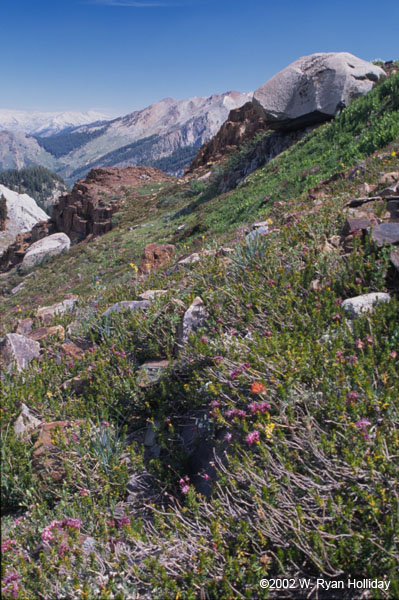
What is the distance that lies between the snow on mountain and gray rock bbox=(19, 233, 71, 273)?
2000 inches

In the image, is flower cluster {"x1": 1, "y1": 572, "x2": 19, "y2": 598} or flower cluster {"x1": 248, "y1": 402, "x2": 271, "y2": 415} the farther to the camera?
flower cluster {"x1": 248, "y1": 402, "x2": 271, "y2": 415}

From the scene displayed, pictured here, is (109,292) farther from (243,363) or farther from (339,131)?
(339,131)

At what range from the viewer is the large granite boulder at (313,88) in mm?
17078

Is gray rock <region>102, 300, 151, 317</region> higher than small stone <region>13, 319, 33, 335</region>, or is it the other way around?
gray rock <region>102, 300, 151, 317</region>

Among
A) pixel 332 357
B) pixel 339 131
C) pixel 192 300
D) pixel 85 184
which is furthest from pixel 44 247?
pixel 332 357

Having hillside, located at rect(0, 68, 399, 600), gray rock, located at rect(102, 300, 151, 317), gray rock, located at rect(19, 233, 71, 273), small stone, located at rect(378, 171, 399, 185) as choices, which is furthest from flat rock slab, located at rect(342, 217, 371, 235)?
gray rock, located at rect(19, 233, 71, 273)

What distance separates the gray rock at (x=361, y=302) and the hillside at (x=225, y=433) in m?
0.03

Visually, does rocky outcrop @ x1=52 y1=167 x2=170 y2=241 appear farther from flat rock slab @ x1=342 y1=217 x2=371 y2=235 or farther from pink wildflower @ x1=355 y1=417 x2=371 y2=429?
pink wildflower @ x1=355 y1=417 x2=371 y2=429

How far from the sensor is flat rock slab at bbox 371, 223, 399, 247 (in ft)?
13.8

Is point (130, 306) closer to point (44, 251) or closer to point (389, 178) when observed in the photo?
point (389, 178)

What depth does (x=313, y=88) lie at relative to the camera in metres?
17.6

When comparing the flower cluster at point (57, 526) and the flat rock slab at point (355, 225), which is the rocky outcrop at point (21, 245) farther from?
the flower cluster at point (57, 526)

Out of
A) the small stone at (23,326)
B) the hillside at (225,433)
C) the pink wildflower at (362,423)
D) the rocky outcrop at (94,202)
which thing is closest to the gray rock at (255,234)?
the hillside at (225,433)

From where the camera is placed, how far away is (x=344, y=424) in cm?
260
